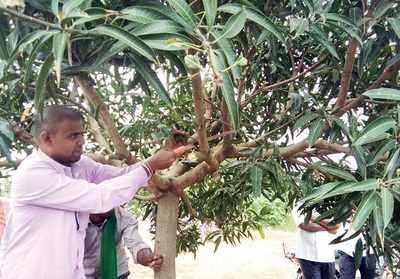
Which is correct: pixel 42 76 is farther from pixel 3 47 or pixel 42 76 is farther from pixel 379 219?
pixel 379 219

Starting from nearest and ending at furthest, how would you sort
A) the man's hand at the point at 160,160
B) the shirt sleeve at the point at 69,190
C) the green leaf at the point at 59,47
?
the green leaf at the point at 59,47 → the shirt sleeve at the point at 69,190 → the man's hand at the point at 160,160

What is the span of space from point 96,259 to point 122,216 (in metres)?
0.26

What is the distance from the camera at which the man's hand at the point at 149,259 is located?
2.31 metres

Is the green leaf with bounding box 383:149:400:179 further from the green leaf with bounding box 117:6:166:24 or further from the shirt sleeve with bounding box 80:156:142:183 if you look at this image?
the shirt sleeve with bounding box 80:156:142:183

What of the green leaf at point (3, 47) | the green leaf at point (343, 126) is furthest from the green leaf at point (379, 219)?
the green leaf at point (3, 47)

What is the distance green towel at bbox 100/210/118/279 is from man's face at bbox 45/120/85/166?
1.96ft

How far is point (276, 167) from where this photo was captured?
80.7 inches

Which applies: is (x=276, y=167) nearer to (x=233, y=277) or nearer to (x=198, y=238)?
(x=198, y=238)

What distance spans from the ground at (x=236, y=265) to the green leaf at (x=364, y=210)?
583cm

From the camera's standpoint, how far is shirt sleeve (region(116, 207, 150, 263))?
2.63 metres

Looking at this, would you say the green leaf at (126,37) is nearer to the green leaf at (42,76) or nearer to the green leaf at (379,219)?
the green leaf at (42,76)

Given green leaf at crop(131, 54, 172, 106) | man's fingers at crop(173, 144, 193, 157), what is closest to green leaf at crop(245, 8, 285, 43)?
green leaf at crop(131, 54, 172, 106)

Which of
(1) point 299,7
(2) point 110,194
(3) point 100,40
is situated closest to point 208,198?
(2) point 110,194

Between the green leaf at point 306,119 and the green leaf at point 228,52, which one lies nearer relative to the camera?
the green leaf at point 228,52
